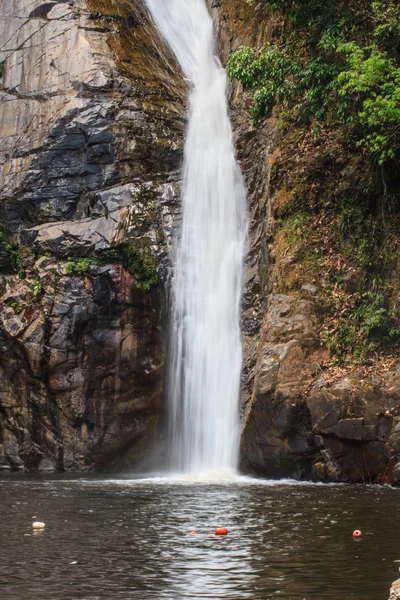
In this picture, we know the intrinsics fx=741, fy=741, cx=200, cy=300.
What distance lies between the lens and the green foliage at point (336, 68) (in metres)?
16.0

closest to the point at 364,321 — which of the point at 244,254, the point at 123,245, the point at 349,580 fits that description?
the point at 244,254

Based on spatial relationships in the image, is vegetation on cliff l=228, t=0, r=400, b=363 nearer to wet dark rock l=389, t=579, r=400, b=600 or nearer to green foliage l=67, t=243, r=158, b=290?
green foliage l=67, t=243, r=158, b=290

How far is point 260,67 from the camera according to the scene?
18922mm

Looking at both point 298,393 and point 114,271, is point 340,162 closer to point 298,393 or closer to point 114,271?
point 298,393

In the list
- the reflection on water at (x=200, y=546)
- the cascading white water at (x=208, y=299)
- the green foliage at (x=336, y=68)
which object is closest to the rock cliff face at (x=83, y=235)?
the cascading white water at (x=208, y=299)

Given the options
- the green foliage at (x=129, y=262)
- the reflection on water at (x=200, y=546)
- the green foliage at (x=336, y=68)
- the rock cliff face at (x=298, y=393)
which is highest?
the green foliage at (x=336, y=68)

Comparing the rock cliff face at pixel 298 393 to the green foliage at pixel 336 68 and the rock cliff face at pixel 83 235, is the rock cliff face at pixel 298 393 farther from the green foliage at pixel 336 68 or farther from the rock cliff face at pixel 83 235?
the rock cliff face at pixel 83 235

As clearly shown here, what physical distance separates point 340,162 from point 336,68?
2.50m

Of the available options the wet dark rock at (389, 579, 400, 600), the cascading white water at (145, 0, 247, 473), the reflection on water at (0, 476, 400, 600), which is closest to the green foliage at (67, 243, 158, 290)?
the cascading white water at (145, 0, 247, 473)

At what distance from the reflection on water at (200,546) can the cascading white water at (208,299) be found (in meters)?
5.90

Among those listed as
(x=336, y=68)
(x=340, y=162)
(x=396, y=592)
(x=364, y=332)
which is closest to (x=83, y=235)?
(x=340, y=162)

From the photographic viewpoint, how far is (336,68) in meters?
17.7

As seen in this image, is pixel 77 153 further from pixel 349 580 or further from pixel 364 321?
pixel 349 580

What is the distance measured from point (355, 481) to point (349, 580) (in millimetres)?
8937
